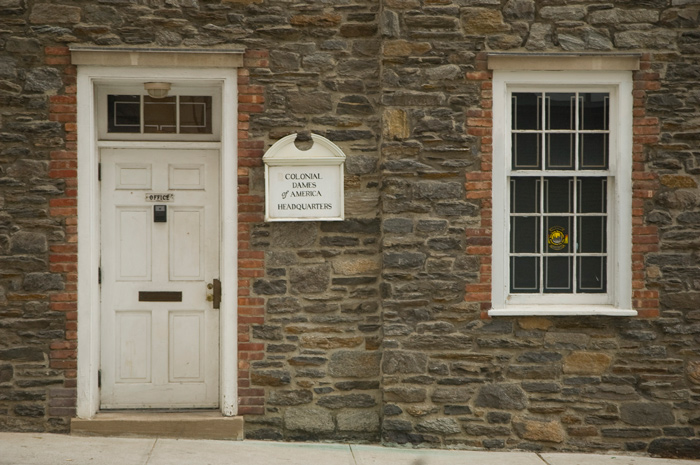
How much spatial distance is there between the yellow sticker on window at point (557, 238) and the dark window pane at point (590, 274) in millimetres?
188

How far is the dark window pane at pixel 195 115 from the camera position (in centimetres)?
689

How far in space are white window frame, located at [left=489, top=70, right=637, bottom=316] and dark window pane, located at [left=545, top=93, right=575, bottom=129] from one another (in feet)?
0.24

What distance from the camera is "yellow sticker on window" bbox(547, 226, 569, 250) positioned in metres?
6.75

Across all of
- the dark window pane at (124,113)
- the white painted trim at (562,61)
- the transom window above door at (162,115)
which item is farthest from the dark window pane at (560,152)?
the dark window pane at (124,113)

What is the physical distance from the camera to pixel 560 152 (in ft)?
22.0

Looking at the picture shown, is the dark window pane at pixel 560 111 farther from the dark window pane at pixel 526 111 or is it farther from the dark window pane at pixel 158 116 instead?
the dark window pane at pixel 158 116

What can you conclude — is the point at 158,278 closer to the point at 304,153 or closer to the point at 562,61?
the point at 304,153

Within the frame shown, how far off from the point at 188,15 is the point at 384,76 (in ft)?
5.43

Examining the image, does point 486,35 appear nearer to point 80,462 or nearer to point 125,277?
point 125,277

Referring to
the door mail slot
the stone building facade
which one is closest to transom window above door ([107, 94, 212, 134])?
the stone building facade

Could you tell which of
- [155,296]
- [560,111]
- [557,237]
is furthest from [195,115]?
[557,237]

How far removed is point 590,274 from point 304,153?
8.49 feet

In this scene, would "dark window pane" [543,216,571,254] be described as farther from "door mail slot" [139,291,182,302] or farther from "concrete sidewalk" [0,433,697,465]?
"door mail slot" [139,291,182,302]

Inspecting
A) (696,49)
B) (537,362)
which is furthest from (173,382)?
(696,49)
